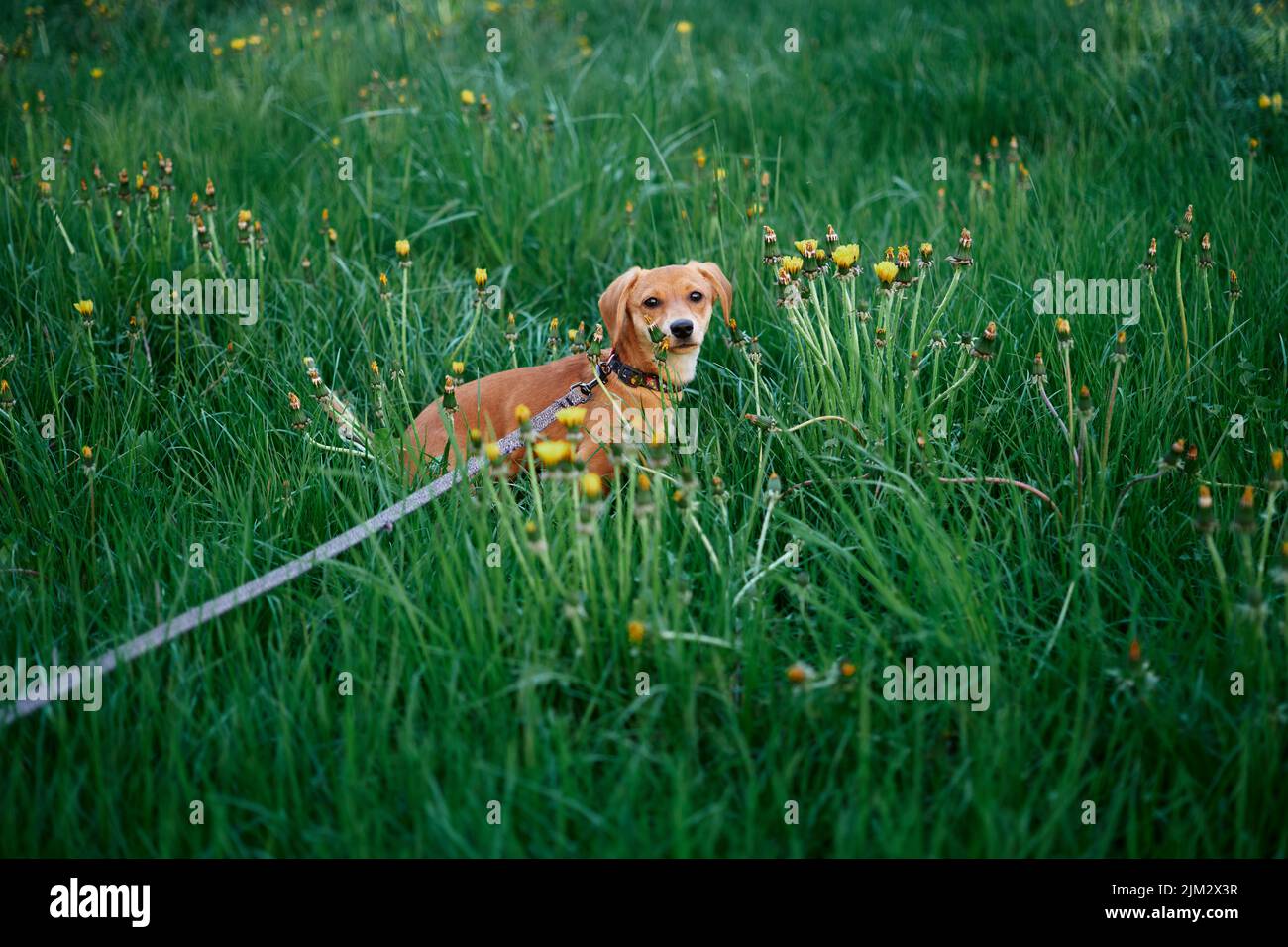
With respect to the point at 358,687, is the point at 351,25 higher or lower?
higher

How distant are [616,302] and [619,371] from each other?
0.26 metres

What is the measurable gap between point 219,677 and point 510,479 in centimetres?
101

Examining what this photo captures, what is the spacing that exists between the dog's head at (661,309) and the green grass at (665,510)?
0.15m

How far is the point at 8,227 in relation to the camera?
3.96m

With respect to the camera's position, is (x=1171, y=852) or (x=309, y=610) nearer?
(x=1171, y=852)

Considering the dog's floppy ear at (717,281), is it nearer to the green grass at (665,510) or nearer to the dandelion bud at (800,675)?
the green grass at (665,510)

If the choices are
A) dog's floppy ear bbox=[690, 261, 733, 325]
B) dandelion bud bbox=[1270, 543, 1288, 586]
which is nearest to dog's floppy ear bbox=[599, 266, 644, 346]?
dog's floppy ear bbox=[690, 261, 733, 325]

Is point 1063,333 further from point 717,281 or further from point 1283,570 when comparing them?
point 717,281

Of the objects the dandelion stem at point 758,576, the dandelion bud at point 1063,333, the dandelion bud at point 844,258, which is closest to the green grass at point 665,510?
the dandelion stem at point 758,576

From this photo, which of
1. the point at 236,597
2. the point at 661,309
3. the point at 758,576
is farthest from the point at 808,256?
the point at 236,597

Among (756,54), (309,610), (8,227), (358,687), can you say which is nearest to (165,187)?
(8,227)

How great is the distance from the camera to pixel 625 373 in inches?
123
